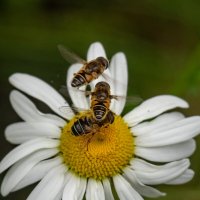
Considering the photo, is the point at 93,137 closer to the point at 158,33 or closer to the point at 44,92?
the point at 44,92

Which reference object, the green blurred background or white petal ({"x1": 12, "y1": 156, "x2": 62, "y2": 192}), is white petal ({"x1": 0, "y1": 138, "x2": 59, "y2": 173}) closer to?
white petal ({"x1": 12, "y1": 156, "x2": 62, "y2": 192})

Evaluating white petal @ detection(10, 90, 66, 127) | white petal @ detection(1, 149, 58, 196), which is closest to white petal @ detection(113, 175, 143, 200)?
white petal @ detection(1, 149, 58, 196)

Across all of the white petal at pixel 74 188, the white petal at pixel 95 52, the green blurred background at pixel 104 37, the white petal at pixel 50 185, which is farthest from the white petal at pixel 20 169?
the green blurred background at pixel 104 37

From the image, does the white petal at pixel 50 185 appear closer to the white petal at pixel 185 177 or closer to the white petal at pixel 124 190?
the white petal at pixel 124 190

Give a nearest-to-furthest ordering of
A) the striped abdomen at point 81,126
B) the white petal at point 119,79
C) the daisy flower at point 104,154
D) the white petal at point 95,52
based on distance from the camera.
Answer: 1. the striped abdomen at point 81,126
2. the daisy flower at point 104,154
3. the white petal at point 119,79
4. the white petal at point 95,52

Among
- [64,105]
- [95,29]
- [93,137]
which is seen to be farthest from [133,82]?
[93,137]

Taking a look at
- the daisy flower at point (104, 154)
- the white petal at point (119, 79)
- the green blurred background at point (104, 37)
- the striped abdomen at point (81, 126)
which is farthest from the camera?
the green blurred background at point (104, 37)

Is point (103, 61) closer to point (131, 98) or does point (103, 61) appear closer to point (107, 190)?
point (131, 98)
